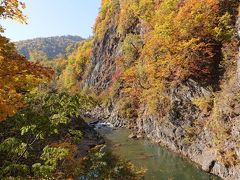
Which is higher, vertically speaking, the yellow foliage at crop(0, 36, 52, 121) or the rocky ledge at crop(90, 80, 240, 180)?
the yellow foliage at crop(0, 36, 52, 121)

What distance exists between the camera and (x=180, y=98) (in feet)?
101

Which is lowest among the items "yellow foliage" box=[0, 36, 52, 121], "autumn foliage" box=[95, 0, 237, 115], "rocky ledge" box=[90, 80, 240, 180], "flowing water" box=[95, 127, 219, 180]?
"flowing water" box=[95, 127, 219, 180]

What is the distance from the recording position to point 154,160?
93.2 feet

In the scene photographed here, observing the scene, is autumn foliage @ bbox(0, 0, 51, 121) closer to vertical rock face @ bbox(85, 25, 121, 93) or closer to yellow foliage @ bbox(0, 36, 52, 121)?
yellow foliage @ bbox(0, 36, 52, 121)

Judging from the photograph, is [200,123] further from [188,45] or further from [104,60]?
[104,60]

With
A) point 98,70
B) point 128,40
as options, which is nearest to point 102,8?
point 98,70

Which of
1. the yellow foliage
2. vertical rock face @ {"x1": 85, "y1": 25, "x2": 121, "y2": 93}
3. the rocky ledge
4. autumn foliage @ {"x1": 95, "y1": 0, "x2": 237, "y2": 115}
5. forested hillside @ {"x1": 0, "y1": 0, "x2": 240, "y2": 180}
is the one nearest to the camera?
the yellow foliage

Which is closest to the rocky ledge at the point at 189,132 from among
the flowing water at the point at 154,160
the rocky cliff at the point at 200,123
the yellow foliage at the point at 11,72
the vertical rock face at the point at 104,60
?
the rocky cliff at the point at 200,123

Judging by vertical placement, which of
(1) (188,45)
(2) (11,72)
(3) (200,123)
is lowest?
(3) (200,123)

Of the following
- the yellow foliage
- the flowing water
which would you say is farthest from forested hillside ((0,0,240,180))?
the flowing water

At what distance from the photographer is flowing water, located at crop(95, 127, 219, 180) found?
24.0m

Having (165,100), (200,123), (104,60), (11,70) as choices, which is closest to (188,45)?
(165,100)

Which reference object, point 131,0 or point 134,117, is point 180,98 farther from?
point 131,0

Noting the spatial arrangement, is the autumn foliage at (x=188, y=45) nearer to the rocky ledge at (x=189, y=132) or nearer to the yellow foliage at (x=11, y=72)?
the rocky ledge at (x=189, y=132)
